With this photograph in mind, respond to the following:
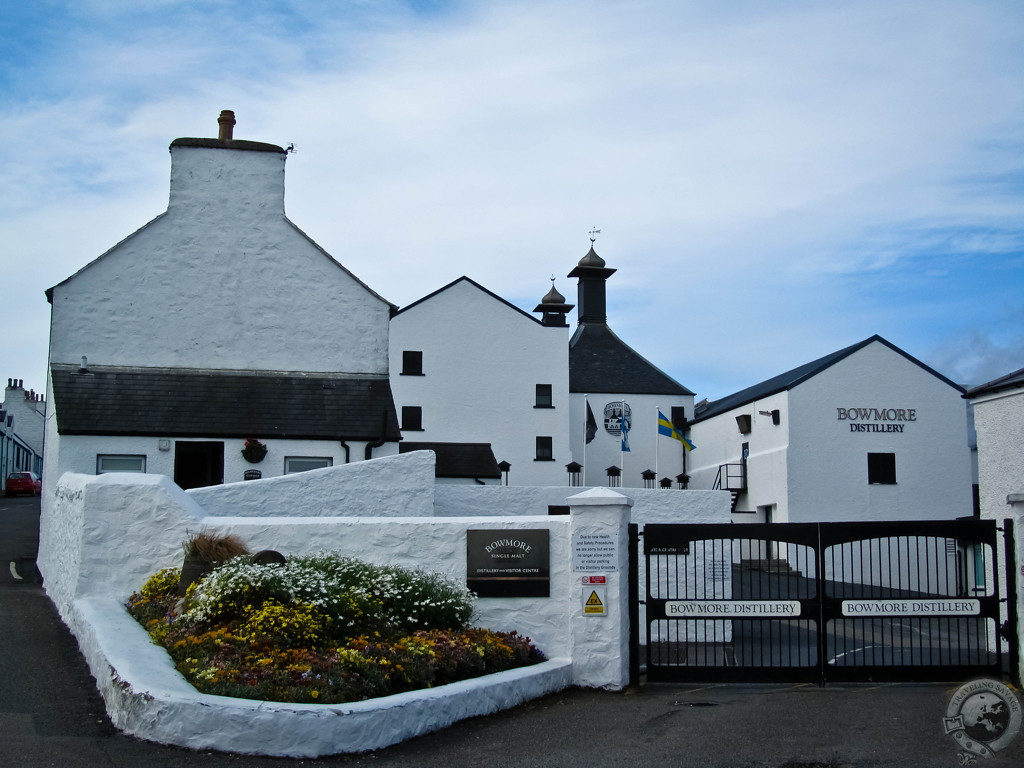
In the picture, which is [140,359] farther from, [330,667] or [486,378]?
[486,378]

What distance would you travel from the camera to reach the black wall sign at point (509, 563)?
41.5ft

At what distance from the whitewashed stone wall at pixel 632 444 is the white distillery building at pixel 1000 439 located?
36.9m

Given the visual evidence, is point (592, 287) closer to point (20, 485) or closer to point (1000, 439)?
point (20, 485)

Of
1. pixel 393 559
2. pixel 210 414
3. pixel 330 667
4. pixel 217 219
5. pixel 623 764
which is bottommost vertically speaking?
pixel 623 764

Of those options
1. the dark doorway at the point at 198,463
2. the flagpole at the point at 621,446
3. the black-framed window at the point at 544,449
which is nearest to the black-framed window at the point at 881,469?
the flagpole at the point at 621,446

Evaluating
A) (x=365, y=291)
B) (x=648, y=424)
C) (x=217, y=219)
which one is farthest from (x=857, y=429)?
(x=217, y=219)

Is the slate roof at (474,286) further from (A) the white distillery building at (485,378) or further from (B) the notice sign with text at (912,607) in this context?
(B) the notice sign with text at (912,607)

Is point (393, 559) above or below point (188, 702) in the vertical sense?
above

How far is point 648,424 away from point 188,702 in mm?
47352

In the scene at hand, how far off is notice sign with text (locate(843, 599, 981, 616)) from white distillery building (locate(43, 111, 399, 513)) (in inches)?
500

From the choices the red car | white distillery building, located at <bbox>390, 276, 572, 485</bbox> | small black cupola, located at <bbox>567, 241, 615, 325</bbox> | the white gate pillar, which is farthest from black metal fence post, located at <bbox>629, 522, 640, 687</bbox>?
the red car

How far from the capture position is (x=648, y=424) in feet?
181

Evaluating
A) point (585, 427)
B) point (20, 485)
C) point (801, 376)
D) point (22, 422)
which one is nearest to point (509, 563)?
point (801, 376)

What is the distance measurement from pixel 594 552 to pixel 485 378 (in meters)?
36.3
